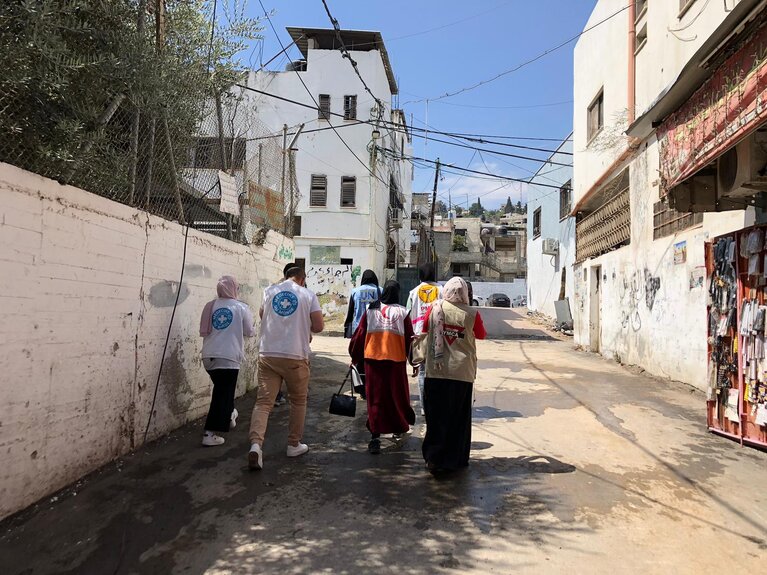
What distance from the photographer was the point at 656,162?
8797 millimetres

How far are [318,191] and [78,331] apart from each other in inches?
743

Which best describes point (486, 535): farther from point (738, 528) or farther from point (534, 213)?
point (534, 213)

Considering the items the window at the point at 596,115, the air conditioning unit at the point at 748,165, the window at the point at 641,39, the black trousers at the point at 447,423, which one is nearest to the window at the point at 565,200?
the window at the point at 596,115

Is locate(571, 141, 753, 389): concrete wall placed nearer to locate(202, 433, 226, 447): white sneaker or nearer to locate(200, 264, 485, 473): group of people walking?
locate(200, 264, 485, 473): group of people walking

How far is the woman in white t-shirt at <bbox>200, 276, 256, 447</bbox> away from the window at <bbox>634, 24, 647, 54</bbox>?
9.01m

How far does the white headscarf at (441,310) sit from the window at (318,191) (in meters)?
18.1

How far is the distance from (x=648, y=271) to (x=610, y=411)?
12.8 feet

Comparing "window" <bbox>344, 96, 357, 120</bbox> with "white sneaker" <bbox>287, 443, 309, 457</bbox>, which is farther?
"window" <bbox>344, 96, 357, 120</bbox>

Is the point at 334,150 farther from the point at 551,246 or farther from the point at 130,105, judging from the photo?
the point at 130,105

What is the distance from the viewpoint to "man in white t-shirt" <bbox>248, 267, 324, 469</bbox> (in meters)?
4.40

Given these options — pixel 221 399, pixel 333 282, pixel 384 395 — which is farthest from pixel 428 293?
pixel 333 282

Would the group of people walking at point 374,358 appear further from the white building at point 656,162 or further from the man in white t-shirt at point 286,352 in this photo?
the white building at point 656,162

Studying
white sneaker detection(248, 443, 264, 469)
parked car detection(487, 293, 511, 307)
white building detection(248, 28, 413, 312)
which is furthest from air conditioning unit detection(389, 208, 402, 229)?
white sneaker detection(248, 443, 264, 469)

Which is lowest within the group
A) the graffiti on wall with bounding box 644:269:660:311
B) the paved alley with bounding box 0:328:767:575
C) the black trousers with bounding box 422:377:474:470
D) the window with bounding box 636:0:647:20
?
the paved alley with bounding box 0:328:767:575
